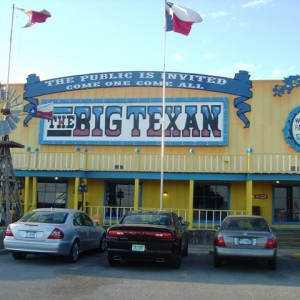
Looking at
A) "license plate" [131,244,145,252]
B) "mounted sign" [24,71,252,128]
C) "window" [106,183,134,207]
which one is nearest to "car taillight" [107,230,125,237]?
"license plate" [131,244,145,252]

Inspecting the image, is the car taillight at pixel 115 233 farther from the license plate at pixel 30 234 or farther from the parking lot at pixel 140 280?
the license plate at pixel 30 234

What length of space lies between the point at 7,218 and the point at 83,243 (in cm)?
476

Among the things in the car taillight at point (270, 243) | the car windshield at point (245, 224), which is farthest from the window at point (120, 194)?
the car taillight at point (270, 243)

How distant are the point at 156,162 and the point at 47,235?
34.2ft

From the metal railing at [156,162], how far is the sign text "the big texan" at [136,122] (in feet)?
2.72

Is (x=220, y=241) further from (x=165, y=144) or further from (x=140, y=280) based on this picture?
(x=165, y=144)

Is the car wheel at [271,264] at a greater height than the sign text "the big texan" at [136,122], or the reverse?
the sign text "the big texan" at [136,122]

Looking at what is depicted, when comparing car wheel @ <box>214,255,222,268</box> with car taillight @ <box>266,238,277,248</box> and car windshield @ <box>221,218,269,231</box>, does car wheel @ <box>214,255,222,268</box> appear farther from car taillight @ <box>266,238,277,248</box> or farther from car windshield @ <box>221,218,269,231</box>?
car taillight @ <box>266,238,277,248</box>

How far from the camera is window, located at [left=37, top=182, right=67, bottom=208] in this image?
874 inches

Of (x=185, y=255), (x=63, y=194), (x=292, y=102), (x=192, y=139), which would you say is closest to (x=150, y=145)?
(x=192, y=139)

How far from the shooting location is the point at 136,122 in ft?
70.7

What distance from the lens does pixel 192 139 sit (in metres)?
21.1

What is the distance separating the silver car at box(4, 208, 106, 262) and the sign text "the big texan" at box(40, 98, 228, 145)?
9765 millimetres

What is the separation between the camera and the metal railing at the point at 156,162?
19.6 meters
